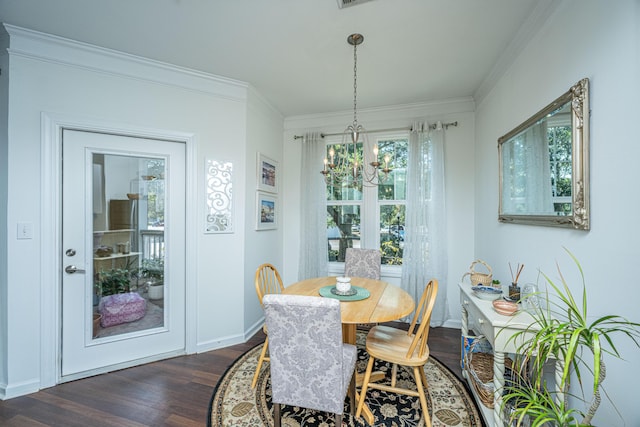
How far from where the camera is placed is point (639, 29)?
107 centimetres

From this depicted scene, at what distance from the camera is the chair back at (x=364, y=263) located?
292 cm

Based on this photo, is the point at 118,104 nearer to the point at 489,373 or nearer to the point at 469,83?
the point at 469,83

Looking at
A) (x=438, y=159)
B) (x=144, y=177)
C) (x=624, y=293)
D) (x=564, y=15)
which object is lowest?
(x=624, y=293)

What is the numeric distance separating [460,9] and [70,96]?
303 centimetres

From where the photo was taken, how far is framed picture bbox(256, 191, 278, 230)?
3.19 metres

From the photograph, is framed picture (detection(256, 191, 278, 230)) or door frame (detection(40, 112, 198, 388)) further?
framed picture (detection(256, 191, 278, 230))

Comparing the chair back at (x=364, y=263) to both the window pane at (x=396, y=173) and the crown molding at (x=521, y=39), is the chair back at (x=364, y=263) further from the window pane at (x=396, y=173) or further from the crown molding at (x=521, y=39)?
the crown molding at (x=521, y=39)

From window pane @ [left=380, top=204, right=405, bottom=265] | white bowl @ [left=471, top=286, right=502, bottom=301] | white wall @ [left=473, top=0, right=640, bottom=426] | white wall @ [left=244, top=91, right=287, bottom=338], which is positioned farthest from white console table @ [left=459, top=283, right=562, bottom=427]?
white wall @ [left=244, top=91, right=287, bottom=338]

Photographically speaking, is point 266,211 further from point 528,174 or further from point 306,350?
point 528,174

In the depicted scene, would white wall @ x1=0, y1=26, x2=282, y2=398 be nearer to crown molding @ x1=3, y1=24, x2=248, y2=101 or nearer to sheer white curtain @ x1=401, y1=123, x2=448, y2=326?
crown molding @ x1=3, y1=24, x2=248, y2=101

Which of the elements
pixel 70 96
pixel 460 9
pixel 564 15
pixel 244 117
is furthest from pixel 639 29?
pixel 70 96

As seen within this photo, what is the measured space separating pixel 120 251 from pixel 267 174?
1699 millimetres

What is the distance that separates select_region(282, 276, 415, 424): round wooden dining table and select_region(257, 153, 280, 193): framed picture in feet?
4.54

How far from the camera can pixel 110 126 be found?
2311mm
